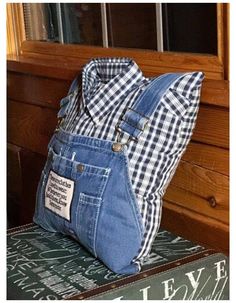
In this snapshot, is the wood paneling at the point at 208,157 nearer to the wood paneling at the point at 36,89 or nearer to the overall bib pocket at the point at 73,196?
the overall bib pocket at the point at 73,196

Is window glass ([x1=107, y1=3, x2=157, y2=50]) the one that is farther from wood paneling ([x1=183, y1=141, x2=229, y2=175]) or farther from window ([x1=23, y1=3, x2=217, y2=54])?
wood paneling ([x1=183, y1=141, x2=229, y2=175])

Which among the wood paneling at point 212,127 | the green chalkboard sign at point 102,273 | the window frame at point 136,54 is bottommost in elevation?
the green chalkboard sign at point 102,273

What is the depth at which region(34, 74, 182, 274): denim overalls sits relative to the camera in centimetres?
104

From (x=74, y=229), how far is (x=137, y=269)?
0.48 feet

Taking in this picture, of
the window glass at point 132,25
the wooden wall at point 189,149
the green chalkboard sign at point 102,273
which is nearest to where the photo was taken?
the green chalkboard sign at point 102,273

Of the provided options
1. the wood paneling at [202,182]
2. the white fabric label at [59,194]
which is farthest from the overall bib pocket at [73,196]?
the wood paneling at [202,182]

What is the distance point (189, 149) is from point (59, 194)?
28 centimetres

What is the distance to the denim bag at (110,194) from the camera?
1.04m

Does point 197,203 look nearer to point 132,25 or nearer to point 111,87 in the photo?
point 111,87

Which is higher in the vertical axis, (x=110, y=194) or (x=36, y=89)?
(x=36, y=89)

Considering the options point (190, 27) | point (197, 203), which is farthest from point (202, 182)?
point (190, 27)

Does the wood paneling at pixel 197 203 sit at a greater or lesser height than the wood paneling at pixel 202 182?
lesser

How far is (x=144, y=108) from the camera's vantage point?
105 cm
